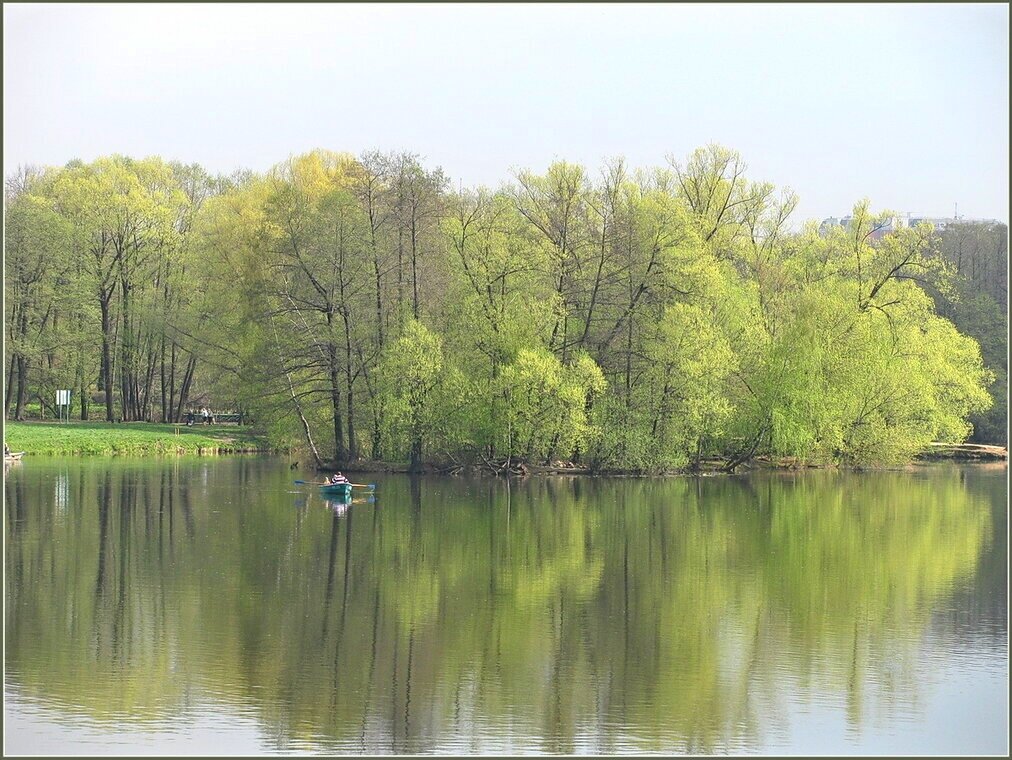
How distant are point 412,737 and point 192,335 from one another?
48.8m

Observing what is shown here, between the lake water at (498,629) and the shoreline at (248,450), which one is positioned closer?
the lake water at (498,629)

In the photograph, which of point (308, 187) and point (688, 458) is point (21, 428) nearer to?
point (308, 187)

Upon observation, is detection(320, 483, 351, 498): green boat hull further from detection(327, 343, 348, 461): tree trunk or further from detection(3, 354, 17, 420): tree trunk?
detection(3, 354, 17, 420): tree trunk

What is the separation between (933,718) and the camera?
51.5 feet

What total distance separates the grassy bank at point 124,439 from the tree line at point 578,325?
13.2 feet

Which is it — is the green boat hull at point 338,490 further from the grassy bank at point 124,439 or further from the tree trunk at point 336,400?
the grassy bank at point 124,439

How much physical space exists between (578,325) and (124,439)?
855 inches

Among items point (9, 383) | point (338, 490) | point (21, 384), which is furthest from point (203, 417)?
Answer: point (338, 490)

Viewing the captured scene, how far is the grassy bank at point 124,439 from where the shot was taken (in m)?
55.6

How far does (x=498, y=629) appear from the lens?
787 inches

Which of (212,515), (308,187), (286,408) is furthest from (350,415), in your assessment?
(212,515)

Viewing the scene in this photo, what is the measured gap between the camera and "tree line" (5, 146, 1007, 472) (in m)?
48.6

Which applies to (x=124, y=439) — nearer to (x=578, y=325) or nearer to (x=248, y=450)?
(x=248, y=450)

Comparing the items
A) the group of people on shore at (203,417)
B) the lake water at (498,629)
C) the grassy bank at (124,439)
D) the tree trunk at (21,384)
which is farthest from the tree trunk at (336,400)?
the group of people on shore at (203,417)
